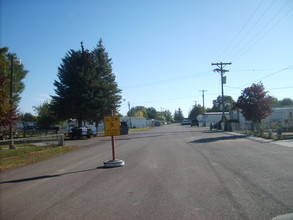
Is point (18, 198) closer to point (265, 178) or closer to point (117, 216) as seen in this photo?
point (117, 216)

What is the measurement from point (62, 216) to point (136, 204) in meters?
1.58

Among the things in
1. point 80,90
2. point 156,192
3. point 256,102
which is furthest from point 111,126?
point 80,90

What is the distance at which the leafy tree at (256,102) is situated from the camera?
31359 mm

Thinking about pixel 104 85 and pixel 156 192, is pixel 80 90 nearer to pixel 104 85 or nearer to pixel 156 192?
pixel 104 85

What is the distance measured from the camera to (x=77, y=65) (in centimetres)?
4228

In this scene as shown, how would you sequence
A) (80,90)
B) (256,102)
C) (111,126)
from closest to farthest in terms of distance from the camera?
1. (111,126)
2. (256,102)
3. (80,90)

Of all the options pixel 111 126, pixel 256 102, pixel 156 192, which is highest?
pixel 256 102

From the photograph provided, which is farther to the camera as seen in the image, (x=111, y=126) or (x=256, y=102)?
(x=256, y=102)

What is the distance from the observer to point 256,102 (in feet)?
103

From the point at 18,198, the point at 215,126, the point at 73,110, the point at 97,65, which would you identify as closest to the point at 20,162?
the point at 18,198

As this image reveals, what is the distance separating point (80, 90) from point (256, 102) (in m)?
24.0

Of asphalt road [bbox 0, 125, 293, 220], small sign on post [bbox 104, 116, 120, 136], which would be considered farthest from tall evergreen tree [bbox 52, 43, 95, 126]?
asphalt road [bbox 0, 125, 293, 220]

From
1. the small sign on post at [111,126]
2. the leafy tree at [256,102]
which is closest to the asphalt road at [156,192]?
the small sign on post at [111,126]

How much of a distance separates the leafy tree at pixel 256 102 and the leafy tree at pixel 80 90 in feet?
64.3
